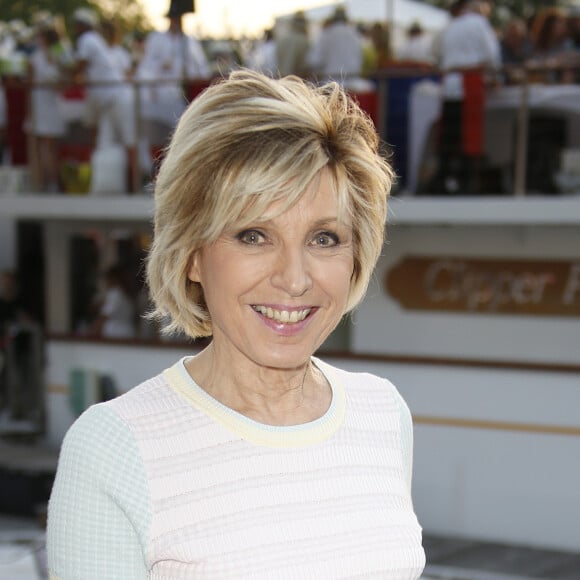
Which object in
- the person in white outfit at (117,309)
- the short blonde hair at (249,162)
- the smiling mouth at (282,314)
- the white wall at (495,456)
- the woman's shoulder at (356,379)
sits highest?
the short blonde hair at (249,162)

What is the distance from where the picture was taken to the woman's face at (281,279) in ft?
5.32

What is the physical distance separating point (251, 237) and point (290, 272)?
9 centimetres

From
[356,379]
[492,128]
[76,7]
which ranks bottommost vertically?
Result: [356,379]

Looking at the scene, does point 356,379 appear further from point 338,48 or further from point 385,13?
point 385,13

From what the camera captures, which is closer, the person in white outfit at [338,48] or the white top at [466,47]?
the white top at [466,47]

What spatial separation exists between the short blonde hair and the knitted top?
28 cm

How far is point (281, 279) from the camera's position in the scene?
5.35 feet

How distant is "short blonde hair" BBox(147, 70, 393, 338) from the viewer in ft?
5.13

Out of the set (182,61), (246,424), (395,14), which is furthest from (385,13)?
(246,424)

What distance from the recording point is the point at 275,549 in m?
1.61

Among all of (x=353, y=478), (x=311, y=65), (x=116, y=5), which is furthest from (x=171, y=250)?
(x=116, y=5)

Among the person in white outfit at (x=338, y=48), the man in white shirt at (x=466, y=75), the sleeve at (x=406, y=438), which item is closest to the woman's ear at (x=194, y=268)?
the sleeve at (x=406, y=438)

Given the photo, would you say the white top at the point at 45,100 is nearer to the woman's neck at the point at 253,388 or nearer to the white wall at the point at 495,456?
the white wall at the point at 495,456

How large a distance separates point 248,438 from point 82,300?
378 inches
